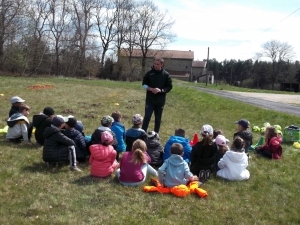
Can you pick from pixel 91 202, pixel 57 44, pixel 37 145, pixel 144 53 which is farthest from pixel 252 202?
pixel 144 53

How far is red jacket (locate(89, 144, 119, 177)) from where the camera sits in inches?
233

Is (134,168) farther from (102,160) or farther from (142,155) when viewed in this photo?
(102,160)

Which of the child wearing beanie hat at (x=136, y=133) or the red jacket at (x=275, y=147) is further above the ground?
the child wearing beanie hat at (x=136, y=133)

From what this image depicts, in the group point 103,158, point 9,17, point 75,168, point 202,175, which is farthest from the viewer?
point 9,17

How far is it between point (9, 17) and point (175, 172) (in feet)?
136

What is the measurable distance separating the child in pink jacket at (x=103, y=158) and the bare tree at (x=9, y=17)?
40.1m

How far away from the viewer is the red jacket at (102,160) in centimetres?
591

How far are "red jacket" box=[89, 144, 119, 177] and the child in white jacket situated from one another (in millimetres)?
2325

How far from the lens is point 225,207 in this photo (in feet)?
16.2

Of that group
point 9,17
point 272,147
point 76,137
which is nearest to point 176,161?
point 76,137

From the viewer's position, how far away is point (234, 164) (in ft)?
20.8

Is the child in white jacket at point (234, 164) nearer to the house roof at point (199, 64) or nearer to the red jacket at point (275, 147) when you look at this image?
the red jacket at point (275, 147)

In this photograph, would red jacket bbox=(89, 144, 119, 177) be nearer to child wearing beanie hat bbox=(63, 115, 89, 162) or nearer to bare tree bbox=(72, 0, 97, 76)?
child wearing beanie hat bbox=(63, 115, 89, 162)

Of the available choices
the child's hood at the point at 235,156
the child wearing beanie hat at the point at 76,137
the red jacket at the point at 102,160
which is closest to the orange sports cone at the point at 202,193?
the child's hood at the point at 235,156
